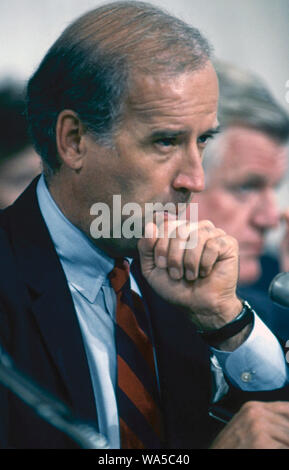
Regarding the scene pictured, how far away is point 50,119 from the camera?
42.9 inches

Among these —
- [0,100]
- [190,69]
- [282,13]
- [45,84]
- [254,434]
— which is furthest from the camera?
[282,13]

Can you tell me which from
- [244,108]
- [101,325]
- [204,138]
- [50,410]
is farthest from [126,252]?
[244,108]

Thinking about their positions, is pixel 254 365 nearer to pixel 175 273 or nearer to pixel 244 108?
pixel 175 273

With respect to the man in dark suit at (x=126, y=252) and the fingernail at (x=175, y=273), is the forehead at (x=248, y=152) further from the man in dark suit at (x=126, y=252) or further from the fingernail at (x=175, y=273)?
the fingernail at (x=175, y=273)

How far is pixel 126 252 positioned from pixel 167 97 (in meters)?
0.31

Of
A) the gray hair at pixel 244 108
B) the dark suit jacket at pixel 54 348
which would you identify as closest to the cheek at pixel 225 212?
the gray hair at pixel 244 108

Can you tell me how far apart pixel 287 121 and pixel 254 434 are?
1.48 meters

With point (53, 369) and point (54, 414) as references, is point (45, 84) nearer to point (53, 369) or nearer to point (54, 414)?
point (53, 369)

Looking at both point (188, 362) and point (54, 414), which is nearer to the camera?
point (54, 414)

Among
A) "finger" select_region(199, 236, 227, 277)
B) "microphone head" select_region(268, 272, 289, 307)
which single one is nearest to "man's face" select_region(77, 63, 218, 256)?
"finger" select_region(199, 236, 227, 277)

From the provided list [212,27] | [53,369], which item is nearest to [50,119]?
[53,369]

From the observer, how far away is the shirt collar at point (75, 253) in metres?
1.04

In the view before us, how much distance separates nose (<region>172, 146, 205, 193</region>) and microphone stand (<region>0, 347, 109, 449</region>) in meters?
0.47

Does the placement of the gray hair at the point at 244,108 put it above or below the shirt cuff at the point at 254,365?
above
